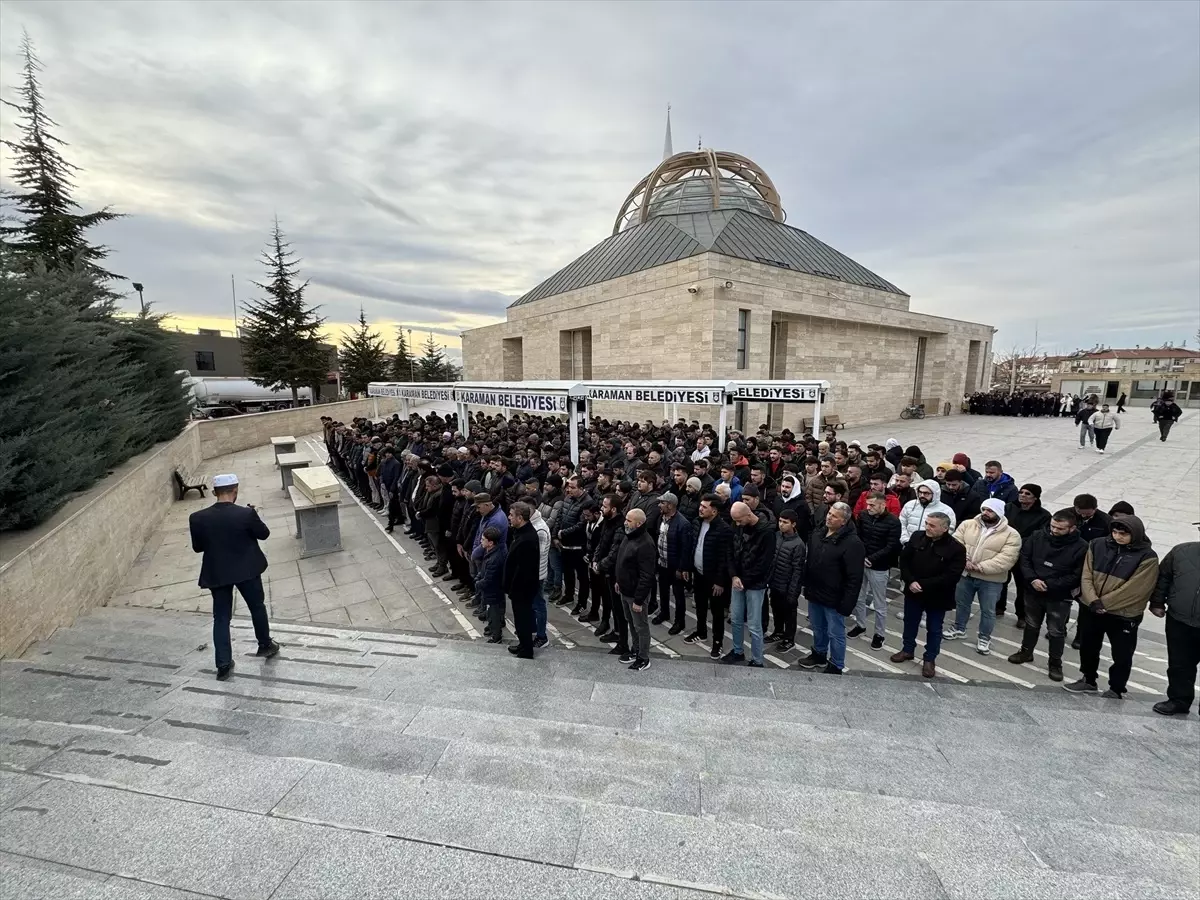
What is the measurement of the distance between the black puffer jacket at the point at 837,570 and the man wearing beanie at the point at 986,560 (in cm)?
119

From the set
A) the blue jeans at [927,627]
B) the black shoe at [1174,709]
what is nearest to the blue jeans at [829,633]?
the blue jeans at [927,627]

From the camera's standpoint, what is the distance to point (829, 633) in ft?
16.4

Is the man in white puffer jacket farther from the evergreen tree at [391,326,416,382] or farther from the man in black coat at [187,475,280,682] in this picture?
the evergreen tree at [391,326,416,382]

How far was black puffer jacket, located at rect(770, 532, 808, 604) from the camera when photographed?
193 inches

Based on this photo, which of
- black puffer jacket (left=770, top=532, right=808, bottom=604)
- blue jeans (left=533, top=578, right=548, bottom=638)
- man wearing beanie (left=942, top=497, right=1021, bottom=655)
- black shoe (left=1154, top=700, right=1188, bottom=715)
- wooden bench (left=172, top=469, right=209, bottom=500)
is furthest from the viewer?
wooden bench (left=172, top=469, right=209, bottom=500)

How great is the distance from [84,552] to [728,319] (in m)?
19.5

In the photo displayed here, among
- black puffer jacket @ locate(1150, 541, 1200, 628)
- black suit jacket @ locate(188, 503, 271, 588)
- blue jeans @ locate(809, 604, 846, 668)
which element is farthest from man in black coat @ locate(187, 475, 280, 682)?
black puffer jacket @ locate(1150, 541, 1200, 628)

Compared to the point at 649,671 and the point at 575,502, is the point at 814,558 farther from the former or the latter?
the point at 575,502

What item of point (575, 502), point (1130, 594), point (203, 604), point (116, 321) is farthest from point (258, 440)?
point (1130, 594)

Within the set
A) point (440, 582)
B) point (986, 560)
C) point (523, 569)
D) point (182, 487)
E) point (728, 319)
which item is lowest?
point (440, 582)

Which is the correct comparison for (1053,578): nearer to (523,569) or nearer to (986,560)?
(986,560)

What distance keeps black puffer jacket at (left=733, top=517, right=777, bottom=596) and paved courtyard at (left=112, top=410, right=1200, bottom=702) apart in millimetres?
1046

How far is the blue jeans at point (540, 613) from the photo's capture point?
5426mm

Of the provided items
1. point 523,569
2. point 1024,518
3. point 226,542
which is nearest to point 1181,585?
point 1024,518
